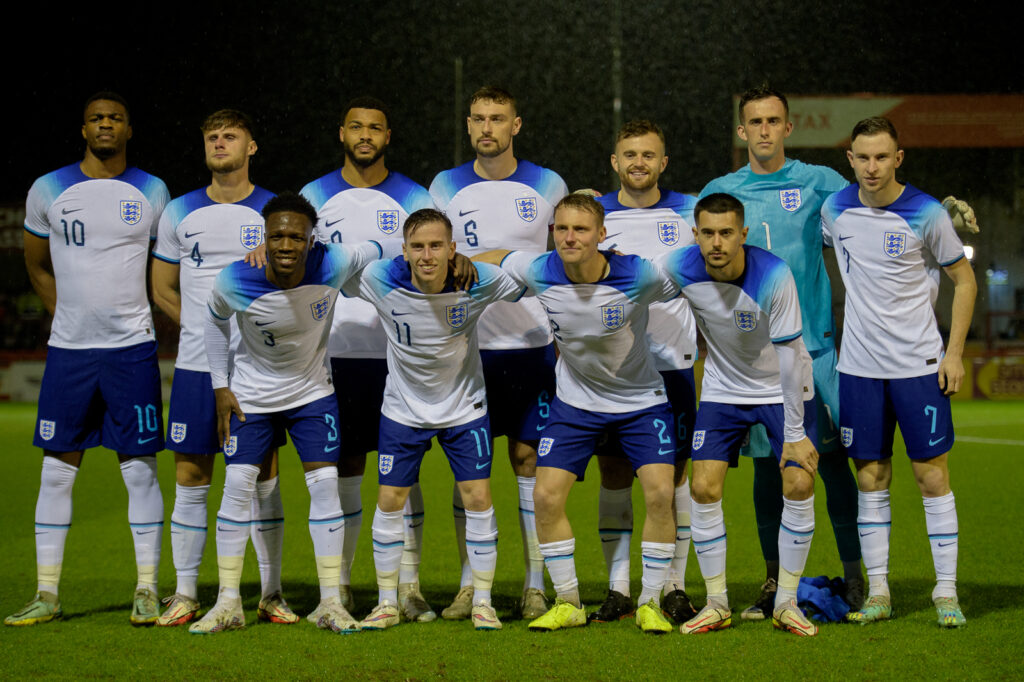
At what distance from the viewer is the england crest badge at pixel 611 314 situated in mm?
4082

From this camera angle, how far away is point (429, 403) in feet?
13.8

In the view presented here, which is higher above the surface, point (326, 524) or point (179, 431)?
point (179, 431)

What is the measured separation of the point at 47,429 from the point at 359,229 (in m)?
1.59

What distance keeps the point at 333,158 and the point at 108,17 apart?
5.59 m

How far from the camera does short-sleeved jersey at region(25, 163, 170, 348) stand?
4477 mm

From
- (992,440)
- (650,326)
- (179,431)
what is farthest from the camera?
(992,440)

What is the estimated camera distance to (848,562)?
4.52 metres

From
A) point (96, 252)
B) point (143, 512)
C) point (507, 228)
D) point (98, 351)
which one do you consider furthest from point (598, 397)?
point (96, 252)

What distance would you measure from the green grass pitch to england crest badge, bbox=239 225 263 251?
1.60m

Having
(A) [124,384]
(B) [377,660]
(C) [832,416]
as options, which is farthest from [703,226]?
(A) [124,384]

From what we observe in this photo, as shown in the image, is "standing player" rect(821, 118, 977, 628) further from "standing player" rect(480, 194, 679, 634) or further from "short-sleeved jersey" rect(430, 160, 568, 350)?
"short-sleeved jersey" rect(430, 160, 568, 350)

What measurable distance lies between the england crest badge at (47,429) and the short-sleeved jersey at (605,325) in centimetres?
208

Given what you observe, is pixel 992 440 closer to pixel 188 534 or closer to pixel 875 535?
pixel 875 535

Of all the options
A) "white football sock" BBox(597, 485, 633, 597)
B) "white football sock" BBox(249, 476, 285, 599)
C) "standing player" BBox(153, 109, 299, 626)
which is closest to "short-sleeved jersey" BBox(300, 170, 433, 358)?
"standing player" BBox(153, 109, 299, 626)
